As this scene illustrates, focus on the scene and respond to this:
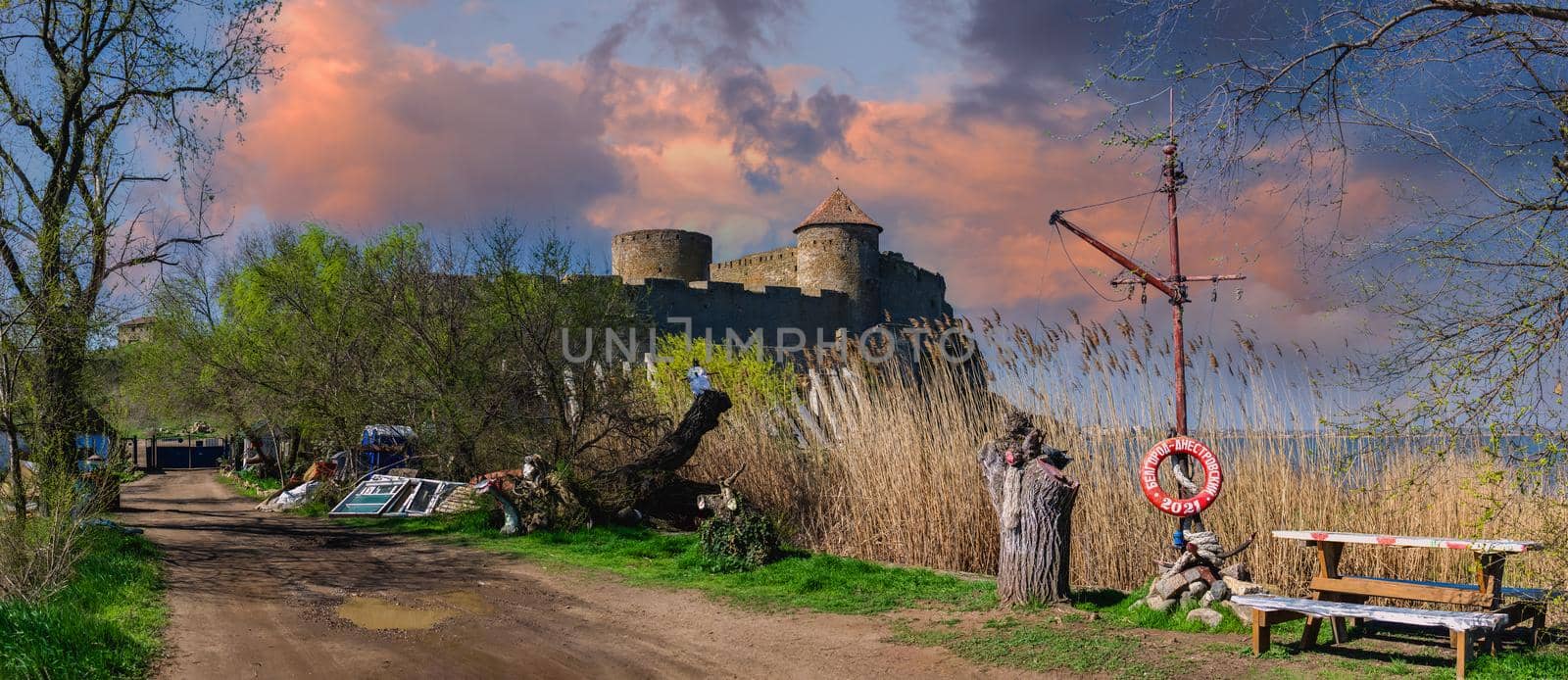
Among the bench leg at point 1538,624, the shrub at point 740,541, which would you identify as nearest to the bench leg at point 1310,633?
the bench leg at point 1538,624

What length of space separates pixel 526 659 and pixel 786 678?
1.56 metres

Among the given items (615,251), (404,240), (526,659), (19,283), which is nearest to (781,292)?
(615,251)

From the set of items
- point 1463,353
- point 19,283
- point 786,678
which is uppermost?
point 19,283

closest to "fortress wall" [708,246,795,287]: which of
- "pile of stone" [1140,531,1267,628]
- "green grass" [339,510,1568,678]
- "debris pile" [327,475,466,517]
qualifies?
"debris pile" [327,475,466,517]

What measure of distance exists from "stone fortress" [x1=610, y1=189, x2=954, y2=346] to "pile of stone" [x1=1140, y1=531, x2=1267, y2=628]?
30619 millimetres

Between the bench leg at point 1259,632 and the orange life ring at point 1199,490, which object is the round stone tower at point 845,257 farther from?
the bench leg at point 1259,632

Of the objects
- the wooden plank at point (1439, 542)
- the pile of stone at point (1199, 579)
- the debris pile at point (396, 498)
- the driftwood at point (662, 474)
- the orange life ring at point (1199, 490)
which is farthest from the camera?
the debris pile at point (396, 498)

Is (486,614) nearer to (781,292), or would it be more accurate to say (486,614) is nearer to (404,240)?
(404,240)

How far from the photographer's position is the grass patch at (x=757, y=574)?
7.80 metres

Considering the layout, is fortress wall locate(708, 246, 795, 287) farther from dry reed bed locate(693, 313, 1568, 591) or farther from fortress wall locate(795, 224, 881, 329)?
dry reed bed locate(693, 313, 1568, 591)

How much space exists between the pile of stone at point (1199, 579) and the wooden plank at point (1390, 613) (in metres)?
0.63

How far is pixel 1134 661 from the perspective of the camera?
586 cm

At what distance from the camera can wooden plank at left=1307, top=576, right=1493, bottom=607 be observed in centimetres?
587

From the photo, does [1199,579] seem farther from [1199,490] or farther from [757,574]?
[757,574]
